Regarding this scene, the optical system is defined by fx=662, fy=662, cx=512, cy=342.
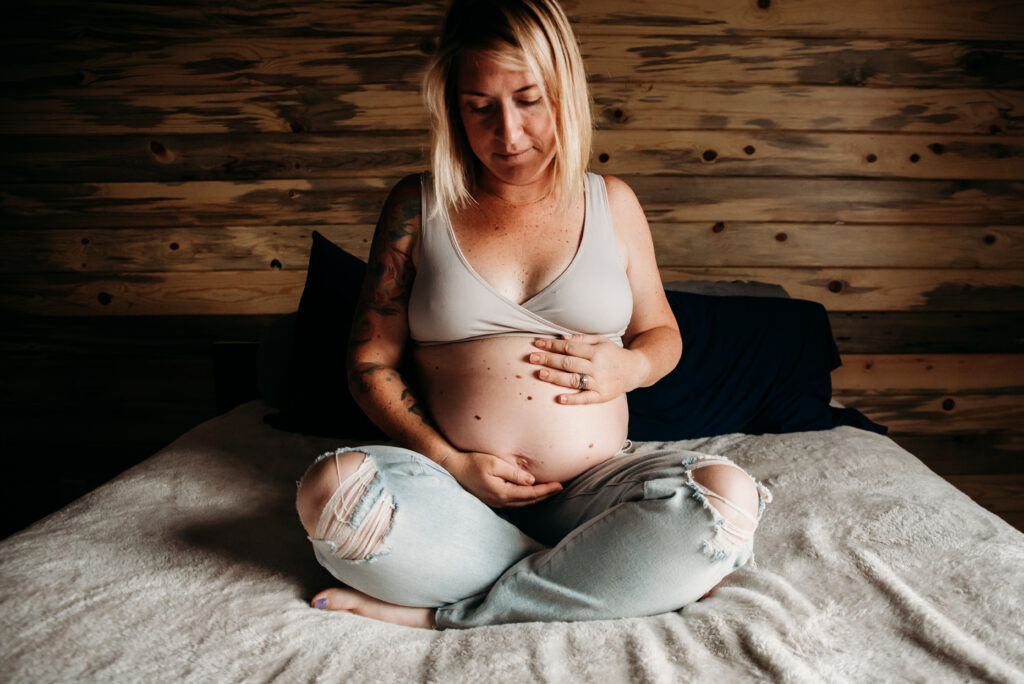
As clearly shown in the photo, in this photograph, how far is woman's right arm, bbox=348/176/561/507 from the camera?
99cm

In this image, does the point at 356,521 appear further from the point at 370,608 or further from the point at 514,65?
the point at 514,65

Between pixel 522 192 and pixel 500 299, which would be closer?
pixel 500 299

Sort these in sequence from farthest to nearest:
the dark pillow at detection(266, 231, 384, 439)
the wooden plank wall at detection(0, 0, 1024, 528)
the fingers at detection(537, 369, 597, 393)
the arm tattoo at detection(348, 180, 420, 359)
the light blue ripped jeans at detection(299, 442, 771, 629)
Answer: the wooden plank wall at detection(0, 0, 1024, 528), the dark pillow at detection(266, 231, 384, 439), the arm tattoo at detection(348, 180, 420, 359), the fingers at detection(537, 369, 597, 393), the light blue ripped jeans at detection(299, 442, 771, 629)

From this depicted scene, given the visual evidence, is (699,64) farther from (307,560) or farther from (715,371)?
(307,560)

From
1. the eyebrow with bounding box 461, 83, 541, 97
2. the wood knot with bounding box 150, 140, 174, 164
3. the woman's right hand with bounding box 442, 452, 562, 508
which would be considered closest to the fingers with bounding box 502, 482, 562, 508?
the woman's right hand with bounding box 442, 452, 562, 508

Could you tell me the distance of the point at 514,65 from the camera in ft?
3.22

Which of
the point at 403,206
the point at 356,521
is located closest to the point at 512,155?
the point at 403,206

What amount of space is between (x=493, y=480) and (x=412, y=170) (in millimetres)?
1185

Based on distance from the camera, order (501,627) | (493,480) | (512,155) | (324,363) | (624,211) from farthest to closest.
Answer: (324,363)
(624,211)
(512,155)
(493,480)
(501,627)

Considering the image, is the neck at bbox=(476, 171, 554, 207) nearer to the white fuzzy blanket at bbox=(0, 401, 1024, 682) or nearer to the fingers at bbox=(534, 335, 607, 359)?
the fingers at bbox=(534, 335, 607, 359)

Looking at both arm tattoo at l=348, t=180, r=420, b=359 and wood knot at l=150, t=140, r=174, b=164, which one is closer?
arm tattoo at l=348, t=180, r=420, b=359

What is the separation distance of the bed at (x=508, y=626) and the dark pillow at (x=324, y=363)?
14 cm

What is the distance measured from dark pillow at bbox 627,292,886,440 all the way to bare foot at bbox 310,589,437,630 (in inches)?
28.5

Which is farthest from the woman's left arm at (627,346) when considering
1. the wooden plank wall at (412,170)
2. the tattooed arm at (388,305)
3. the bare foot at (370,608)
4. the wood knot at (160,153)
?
the wood knot at (160,153)
